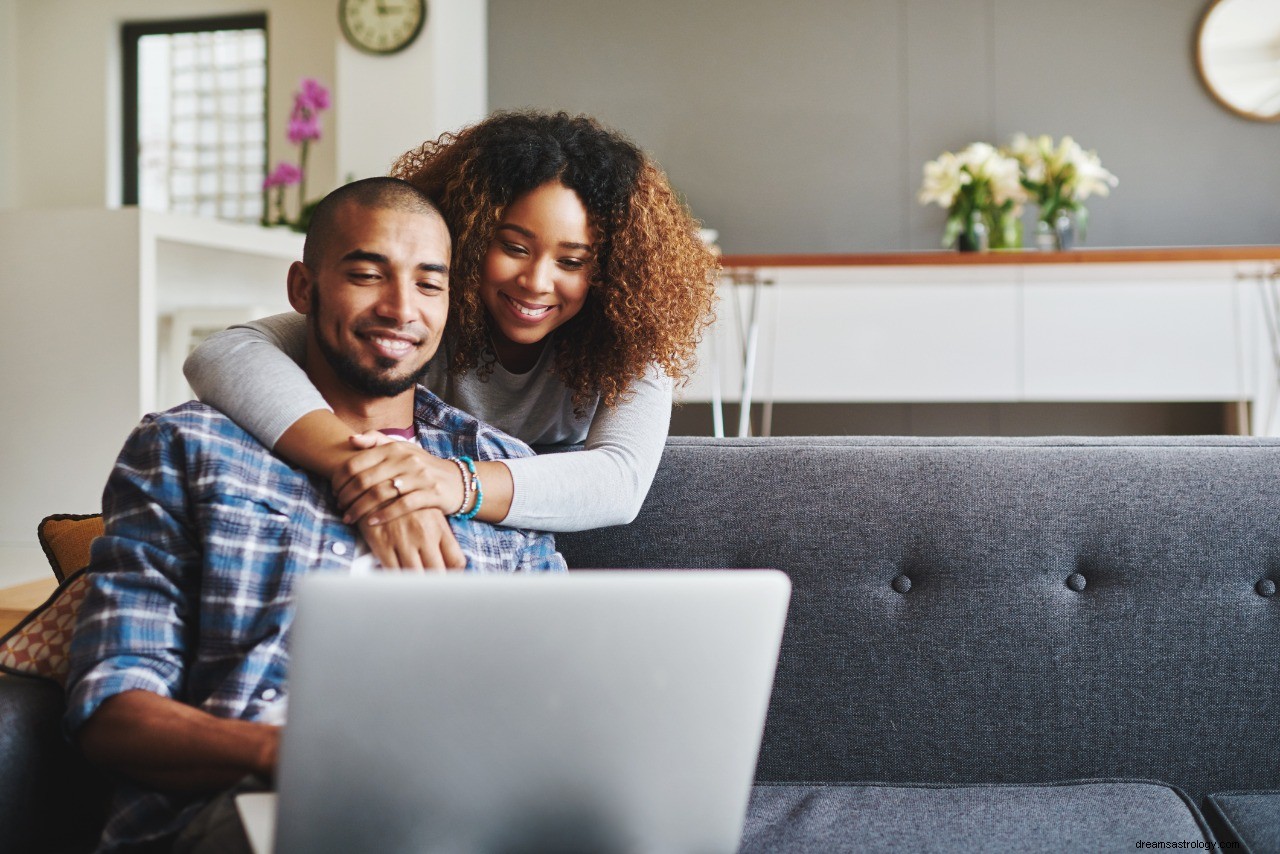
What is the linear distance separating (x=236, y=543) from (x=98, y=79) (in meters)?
5.78

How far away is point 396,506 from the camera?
1.19 m

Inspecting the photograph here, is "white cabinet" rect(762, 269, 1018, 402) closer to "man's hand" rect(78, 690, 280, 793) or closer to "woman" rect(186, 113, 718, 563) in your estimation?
"woman" rect(186, 113, 718, 563)

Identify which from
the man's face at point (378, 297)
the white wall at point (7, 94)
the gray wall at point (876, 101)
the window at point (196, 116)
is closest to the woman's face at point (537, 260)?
the man's face at point (378, 297)

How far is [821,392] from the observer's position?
439 centimetres

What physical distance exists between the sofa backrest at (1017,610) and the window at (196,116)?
5.16 metres

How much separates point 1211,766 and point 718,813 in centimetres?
86

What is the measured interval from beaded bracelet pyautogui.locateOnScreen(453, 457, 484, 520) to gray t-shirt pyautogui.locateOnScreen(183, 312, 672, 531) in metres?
0.05

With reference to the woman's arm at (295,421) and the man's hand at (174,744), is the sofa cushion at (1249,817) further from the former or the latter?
the man's hand at (174,744)

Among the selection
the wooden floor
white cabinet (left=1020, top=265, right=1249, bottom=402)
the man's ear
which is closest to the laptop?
the man's ear

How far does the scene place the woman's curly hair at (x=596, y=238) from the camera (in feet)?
5.18

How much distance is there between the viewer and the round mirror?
495cm

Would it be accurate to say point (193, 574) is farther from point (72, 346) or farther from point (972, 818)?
point (72, 346)

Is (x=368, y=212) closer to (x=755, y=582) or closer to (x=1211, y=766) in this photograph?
(x=755, y=582)

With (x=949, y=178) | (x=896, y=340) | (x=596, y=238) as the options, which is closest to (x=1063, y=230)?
(x=949, y=178)
